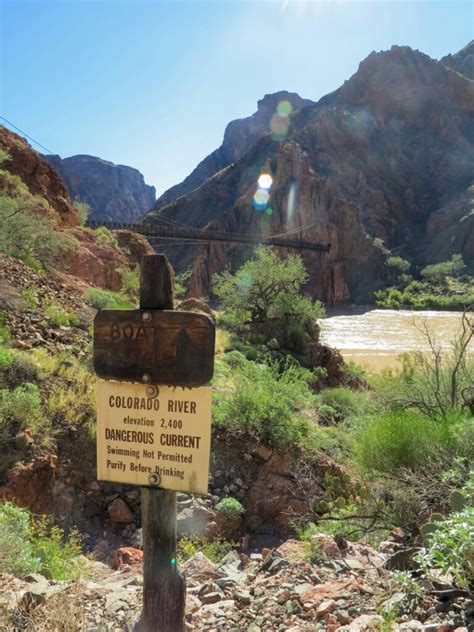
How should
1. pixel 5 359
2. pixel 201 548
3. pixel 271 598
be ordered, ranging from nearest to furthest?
pixel 271 598 → pixel 201 548 → pixel 5 359

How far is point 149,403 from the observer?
2.03m

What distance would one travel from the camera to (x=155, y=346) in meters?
2.02

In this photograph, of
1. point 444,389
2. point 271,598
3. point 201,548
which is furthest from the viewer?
point 444,389

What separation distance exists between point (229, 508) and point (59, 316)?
511 cm

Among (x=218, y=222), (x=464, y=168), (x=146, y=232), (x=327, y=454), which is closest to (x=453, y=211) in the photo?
(x=464, y=168)

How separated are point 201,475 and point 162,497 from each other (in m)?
0.33

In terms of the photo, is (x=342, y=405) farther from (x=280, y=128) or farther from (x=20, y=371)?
(x=280, y=128)

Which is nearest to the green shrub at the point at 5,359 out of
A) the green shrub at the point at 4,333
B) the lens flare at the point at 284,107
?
the green shrub at the point at 4,333

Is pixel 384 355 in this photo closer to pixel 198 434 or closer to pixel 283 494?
pixel 283 494

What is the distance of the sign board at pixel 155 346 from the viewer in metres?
1.97

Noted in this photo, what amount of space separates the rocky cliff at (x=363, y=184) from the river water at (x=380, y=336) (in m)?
22.1

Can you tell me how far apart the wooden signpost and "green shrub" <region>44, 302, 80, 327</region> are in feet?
21.9

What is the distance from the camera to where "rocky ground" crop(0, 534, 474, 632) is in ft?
7.56

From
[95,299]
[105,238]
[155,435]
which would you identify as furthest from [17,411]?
[105,238]
